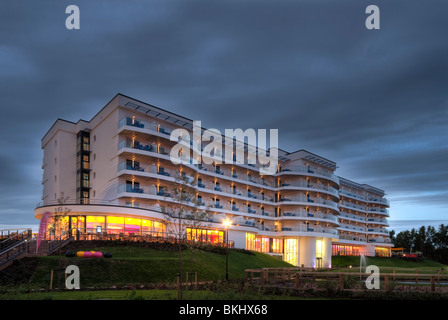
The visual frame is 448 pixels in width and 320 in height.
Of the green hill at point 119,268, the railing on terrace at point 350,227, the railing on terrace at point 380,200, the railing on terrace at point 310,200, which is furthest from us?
the railing on terrace at point 380,200

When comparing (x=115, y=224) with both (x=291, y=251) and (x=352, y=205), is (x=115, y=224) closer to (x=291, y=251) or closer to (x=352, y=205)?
(x=291, y=251)

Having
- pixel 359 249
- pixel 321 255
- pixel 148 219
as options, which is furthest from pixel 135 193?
pixel 359 249

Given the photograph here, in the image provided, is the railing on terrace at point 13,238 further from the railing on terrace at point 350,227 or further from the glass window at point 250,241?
the railing on terrace at point 350,227

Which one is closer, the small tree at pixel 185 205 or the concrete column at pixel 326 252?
the small tree at pixel 185 205

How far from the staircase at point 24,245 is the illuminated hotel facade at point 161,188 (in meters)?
2.39

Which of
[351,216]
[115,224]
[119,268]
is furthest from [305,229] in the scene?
[119,268]

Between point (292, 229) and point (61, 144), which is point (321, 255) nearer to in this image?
point (292, 229)

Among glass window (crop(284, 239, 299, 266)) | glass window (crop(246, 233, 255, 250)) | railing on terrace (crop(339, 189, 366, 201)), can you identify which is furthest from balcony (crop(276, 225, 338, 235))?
railing on terrace (crop(339, 189, 366, 201))

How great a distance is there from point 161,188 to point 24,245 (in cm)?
2641

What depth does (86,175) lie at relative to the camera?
60688mm

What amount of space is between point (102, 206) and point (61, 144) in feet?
74.1

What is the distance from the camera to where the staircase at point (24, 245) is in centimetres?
2903

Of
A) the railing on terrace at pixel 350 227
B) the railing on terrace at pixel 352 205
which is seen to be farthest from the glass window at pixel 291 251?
the railing on terrace at pixel 352 205

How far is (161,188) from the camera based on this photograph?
185 feet
